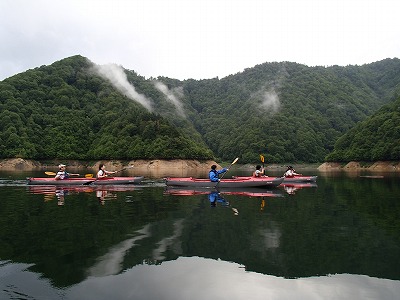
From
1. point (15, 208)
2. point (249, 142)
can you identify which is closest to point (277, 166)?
point (249, 142)

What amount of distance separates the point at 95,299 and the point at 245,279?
13.0 feet

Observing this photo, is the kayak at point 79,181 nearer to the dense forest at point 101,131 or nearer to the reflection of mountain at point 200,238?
the reflection of mountain at point 200,238

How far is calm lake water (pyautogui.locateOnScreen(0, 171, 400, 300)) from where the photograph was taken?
9.27m

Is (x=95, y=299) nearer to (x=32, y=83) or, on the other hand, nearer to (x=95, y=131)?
(x=95, y=131)

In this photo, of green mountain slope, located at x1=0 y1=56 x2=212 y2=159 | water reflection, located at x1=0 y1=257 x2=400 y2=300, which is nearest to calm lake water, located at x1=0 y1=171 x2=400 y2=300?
water reflection, located at x1=0 y1=257 x2=400 y2=300

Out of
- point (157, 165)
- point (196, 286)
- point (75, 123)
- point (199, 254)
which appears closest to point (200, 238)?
point (199, 254)

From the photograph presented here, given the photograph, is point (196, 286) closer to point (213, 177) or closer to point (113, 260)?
point (113, 260)

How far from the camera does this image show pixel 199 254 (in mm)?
12492

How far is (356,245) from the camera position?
13477 mm

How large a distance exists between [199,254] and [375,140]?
119 meters

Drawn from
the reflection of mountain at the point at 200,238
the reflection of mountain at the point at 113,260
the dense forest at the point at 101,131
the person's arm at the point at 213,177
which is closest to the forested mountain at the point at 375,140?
the dense forest at the point at 101,131

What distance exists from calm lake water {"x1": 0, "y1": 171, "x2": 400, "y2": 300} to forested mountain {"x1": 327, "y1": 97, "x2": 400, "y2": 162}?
92.6 meters

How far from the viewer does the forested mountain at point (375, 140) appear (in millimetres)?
104331

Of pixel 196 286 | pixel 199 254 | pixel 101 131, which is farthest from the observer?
pixel 101 131
